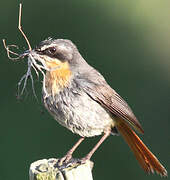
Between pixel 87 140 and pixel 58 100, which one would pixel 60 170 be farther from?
pixel 87 140

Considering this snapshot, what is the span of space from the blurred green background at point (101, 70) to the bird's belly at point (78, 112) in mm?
2346

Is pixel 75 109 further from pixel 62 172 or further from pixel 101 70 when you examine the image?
pixel 101 70

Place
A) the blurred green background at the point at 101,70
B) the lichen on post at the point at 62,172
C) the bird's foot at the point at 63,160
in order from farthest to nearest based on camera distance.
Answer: the blurred green background at the point at 101,70 → the bird's foot at the point at 63,160 → the lichen on post at the point at 62,172

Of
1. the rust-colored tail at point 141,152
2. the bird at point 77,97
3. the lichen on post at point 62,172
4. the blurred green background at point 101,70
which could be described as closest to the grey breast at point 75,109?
the bird at point 77,97

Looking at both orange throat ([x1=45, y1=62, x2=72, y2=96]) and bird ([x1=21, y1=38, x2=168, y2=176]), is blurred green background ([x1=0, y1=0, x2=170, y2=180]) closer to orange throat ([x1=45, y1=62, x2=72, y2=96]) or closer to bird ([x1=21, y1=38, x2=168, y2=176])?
bird ([x1=21, y1=38, x2=168, y2=176])

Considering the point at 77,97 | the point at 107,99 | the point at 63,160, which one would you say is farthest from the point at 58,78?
the point at 63,160

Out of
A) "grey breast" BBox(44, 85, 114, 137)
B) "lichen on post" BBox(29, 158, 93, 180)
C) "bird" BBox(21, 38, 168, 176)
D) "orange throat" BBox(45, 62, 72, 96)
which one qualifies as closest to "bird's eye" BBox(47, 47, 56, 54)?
"bird" BBox(21, 38, 168, 176)

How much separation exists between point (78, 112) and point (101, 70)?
383 cm

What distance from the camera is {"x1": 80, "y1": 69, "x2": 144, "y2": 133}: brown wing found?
761cm

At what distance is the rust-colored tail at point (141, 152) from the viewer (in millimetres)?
7477

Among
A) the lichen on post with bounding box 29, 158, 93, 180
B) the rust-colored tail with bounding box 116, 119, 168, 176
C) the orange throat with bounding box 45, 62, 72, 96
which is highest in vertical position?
the orange throat with bounding box 45, 62, 72, 96

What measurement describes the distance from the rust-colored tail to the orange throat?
822mm

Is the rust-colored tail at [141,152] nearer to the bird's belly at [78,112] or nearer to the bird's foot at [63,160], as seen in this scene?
the bird's belly at [78,112]

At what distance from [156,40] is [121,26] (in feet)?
2.54
